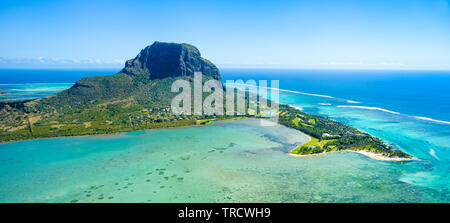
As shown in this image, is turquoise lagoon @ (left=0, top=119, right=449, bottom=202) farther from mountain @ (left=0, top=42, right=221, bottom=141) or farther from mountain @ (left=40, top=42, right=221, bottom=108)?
mountain @ (left=40, top=42, right=221, bottom=108)

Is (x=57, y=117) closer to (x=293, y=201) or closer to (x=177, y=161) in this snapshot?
(x=177, y=161)

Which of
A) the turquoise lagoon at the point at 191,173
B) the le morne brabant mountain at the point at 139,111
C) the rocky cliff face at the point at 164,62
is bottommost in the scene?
the turquoise lagoon at the point at 191,173

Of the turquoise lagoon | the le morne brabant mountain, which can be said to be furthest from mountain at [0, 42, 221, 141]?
the turquoise lagoon

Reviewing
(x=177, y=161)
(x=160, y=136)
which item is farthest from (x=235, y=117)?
(x=177, y=161)

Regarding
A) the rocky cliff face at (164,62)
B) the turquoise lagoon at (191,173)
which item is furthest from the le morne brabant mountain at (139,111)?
the turquoise lagoon at (191,173)

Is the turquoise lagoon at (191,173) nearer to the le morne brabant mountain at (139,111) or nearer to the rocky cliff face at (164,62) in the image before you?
the le morne brabant mountain at (139,111)

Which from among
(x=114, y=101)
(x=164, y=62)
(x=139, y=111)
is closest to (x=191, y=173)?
(x=139, y=111)
